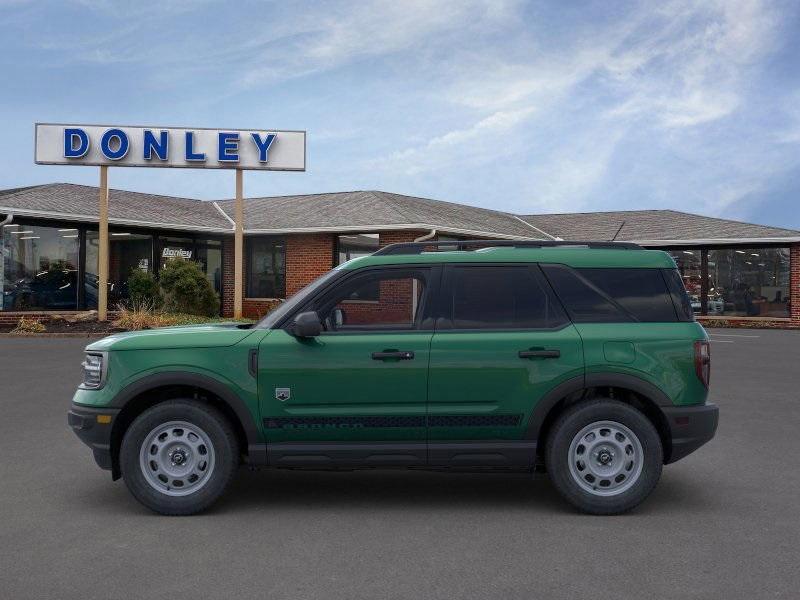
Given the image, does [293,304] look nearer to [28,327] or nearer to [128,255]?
[28,327]

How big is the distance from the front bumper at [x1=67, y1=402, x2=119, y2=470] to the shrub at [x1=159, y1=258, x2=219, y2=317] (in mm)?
20392

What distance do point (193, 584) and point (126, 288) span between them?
24.9m

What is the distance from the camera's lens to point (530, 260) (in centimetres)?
626

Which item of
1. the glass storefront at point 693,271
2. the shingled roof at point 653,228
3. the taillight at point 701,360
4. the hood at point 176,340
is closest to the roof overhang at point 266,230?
the shingled roof at point 653,228

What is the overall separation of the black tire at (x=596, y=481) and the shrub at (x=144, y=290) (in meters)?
21.4

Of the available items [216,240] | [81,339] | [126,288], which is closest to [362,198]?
[216,240]

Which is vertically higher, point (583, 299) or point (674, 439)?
point (583, 299)

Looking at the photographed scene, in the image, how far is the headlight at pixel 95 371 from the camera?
6.02m

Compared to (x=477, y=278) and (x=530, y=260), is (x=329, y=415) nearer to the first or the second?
(x=477, y=278)

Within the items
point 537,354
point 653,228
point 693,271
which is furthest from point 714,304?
point 537,354

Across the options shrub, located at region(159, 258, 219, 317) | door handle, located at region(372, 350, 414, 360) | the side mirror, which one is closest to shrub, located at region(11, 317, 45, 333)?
shrub, located at region(159, 258, 219, 317)

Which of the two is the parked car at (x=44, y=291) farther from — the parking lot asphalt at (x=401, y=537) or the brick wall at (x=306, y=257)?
the parking lot asphalt at (x=401, y=537)

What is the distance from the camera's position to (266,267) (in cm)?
3003

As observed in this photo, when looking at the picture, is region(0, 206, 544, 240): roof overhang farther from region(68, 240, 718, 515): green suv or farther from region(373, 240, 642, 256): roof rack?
region(68, 240, 718, 515): green suv
